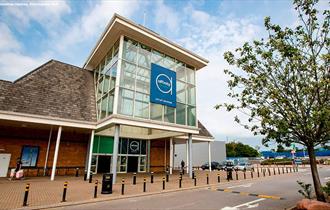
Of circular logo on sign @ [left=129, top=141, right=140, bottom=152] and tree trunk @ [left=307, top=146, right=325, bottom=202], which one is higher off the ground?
circular logo on sign @ [left=129, top=141, right=140, bottom=152]

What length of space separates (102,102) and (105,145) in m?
5.79

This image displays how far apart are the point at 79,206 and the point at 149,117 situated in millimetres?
8760

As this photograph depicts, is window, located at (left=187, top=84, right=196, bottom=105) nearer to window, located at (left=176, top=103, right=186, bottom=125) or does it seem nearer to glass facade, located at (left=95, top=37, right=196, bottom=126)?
glass facade, located at (left=95, top=37, right=196, bottom=126)

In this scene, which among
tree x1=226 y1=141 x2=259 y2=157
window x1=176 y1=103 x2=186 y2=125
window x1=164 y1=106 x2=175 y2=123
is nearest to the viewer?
window x1=164 y1=106 x2=175 y2=123

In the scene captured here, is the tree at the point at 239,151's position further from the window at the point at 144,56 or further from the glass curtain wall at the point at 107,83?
the window at the point at 144,56

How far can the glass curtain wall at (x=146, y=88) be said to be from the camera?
50.7 ft

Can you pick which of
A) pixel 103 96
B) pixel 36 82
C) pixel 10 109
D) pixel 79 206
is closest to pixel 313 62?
pixel 79 206

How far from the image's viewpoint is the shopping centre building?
49.8ft

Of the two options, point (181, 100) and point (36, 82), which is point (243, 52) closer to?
point (181, 100)

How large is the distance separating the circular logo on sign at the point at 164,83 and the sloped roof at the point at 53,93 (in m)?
6.58

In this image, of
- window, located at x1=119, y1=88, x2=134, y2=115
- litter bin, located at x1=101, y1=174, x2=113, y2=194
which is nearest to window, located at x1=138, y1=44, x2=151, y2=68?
window, located at x1=119, y1=88, x2=134, y2=115

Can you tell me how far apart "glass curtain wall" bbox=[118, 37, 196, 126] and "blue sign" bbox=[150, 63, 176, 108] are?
0.39m

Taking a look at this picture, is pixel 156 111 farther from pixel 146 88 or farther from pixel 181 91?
pixel 181 91

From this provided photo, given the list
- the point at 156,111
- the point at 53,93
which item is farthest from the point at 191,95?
the point at 53,93
